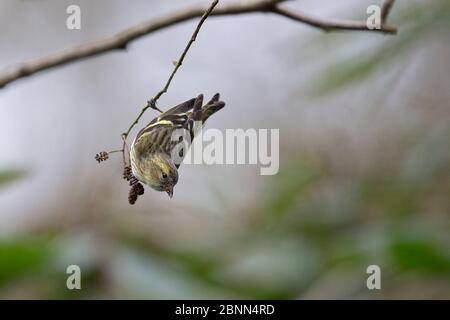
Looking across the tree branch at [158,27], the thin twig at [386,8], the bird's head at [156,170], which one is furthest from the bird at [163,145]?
the thin twig at [386,8]

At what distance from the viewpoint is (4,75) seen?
102 cm

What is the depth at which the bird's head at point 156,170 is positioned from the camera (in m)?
0.73

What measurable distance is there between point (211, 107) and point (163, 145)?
101 millimetres

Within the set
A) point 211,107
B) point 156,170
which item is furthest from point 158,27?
point 156,170

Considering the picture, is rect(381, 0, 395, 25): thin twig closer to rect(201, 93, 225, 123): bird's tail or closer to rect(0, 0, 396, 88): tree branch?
rect(0, 0, 396, 88): tree branch

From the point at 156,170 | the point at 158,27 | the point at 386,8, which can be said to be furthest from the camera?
the point at 158,27

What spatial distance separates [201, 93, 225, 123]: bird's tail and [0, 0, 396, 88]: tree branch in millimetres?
116

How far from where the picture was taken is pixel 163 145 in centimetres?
80

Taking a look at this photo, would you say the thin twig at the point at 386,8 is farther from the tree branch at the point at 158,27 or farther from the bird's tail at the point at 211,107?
the bird's tail at the point at 211,107

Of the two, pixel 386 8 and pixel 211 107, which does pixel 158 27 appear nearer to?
pixel 211 107

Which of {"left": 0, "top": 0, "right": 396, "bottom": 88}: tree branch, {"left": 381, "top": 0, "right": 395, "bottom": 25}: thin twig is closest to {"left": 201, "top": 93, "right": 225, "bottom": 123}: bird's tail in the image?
{"left": 0, "top": 0, "right": 396, "bottom": 88}: tree branch
